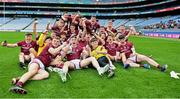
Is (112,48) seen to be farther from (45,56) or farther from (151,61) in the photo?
(45,56)

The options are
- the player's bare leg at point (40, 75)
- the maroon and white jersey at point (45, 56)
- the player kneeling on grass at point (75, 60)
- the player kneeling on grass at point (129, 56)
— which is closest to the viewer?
the player's bare leg at point (40, 75)

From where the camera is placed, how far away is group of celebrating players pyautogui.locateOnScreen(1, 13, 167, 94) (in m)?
9.27

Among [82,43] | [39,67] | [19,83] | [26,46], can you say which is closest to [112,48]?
[82,43]

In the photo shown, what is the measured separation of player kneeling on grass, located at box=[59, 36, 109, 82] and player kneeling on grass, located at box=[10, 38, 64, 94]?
1.90 ft

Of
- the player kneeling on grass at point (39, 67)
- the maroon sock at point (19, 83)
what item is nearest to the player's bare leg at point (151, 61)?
the player kneeling on grass at point (39, 67)

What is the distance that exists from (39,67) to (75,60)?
1.66 m

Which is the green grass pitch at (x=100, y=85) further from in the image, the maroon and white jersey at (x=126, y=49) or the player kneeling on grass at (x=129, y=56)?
the maroon and white jersey at (x=126, y=49)

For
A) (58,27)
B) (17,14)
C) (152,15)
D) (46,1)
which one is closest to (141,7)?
(152,15)

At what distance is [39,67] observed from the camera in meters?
9.23

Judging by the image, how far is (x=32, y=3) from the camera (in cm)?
8844

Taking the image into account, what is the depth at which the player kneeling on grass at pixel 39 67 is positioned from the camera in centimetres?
796

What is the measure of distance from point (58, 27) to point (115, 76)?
385 centimetres

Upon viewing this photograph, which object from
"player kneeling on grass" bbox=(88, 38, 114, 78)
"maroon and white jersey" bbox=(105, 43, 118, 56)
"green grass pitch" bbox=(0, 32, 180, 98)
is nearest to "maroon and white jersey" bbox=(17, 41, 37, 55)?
"green grass pitch" bbox=(0, 32, 180, 98)

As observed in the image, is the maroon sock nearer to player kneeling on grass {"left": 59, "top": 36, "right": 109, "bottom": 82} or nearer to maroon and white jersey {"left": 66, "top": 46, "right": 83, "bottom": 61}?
player kneeling on grass {"left": 59, "top": 36, "right": 109, "bottom": 82}
